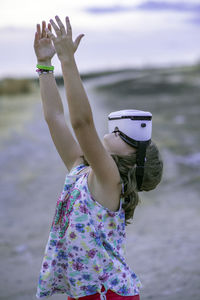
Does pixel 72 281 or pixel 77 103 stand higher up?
pixel 77 103

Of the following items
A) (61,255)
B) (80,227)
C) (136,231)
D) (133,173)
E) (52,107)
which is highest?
(52,107)

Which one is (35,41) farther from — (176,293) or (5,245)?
(5,245)

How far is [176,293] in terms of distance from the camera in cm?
402

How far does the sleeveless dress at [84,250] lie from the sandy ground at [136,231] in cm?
176

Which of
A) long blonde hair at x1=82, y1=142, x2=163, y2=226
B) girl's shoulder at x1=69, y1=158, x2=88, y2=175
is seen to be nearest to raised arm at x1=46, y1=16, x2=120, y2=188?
long blonde hair at x1=82, y1=142, x2=163, y2=226

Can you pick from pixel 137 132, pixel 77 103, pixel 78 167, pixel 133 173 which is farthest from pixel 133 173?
pixel 77 103

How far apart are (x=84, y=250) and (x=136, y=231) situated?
11.7 feet

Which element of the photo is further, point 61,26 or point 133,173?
point 133,173

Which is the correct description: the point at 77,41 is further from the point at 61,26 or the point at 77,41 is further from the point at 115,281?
the point at 115,281

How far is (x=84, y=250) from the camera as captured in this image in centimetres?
229

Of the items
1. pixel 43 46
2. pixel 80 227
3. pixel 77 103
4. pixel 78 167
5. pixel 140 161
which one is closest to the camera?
pixel 77 103

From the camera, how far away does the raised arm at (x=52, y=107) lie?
2654mm

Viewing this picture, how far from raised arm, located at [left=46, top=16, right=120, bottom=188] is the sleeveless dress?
227mm

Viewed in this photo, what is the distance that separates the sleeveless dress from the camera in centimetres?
228
